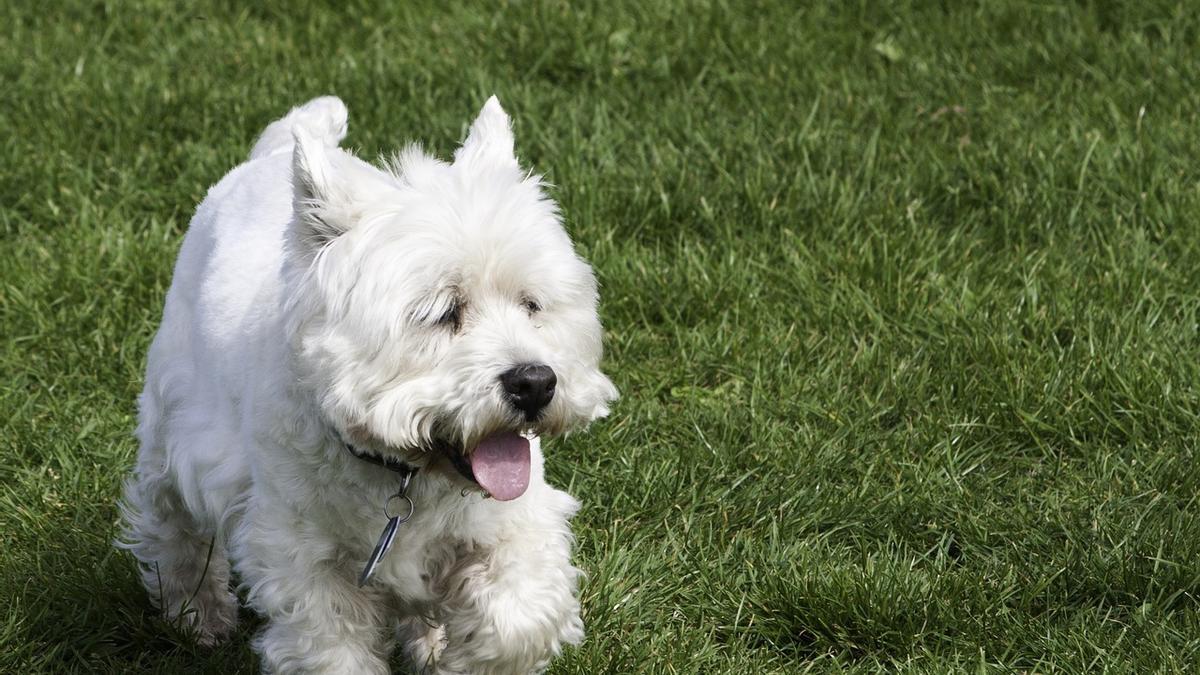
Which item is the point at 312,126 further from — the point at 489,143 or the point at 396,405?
the point at 396,405

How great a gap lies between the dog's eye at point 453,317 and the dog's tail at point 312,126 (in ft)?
4.16

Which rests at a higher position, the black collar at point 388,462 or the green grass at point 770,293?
the black collar at point 388,462

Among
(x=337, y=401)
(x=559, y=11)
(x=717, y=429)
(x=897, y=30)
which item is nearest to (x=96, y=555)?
(x=337, y=401)

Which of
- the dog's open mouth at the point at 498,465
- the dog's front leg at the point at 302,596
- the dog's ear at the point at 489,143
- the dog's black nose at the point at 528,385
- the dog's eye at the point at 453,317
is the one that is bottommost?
the dog's front leg at the point at 302,596

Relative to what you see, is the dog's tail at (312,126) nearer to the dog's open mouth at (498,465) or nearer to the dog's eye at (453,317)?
the dog's eye at (453,317)

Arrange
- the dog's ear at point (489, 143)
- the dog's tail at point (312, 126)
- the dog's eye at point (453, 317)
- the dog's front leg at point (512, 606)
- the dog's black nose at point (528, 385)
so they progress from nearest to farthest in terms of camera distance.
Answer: the dog's black nose at point (528, 385)
the dog's eye at point (453, 317)
the dog's front leg at point (512, 606)
the dog's ear at point (489, 143)
the dog's tail at point (312, 126)

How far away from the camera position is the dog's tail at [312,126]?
4520mm

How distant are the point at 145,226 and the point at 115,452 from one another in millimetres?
1517

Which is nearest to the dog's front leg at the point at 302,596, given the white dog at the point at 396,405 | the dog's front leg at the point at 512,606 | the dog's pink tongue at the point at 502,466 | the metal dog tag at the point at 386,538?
the white dog at the point at 396,405

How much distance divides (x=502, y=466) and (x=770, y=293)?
2.48 metres

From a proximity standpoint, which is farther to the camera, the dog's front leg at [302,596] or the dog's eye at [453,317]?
the dog's front leg at [302,596]

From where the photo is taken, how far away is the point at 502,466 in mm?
3363

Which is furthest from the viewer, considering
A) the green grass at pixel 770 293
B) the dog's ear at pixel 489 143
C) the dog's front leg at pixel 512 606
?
the green grass at pixel 770 293

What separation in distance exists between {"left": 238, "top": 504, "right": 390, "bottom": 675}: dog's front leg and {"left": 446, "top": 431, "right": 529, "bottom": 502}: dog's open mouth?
1.40 ft
